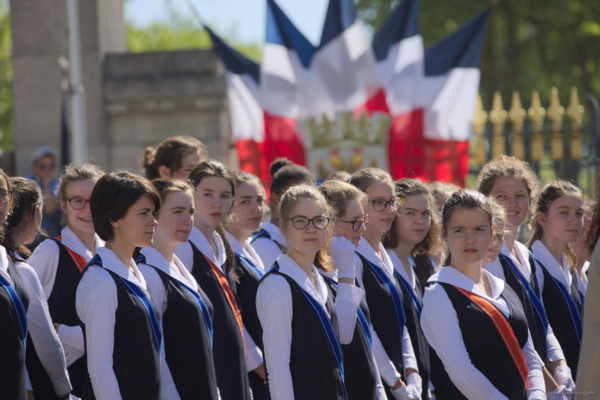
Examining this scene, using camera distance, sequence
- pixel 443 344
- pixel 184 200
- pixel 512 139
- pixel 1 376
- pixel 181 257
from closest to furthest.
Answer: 1. pixel 1 376
2. pixel 443 344
3. pixel 184 200
4. pixel 181 257
5. pixel 512 139

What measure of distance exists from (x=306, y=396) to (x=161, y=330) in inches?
25.1

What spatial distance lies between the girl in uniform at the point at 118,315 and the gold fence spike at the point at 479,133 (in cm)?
711

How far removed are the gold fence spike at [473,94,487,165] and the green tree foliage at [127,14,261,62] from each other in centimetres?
3115

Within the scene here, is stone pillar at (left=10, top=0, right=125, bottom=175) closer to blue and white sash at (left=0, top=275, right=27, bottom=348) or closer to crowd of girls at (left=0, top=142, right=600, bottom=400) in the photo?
crowd of girls at (left=0, top=142, right=600, bottom=400)

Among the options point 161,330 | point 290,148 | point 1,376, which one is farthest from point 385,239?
point 290,148

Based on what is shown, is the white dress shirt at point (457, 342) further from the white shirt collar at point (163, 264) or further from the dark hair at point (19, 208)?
the dark hair at point (19, 208)

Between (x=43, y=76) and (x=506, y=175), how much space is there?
6.11 meters

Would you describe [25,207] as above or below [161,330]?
above

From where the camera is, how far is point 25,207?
379 cm

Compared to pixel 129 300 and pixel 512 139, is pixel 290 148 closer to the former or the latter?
pixel 512 139

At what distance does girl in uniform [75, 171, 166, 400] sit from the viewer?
2975mm

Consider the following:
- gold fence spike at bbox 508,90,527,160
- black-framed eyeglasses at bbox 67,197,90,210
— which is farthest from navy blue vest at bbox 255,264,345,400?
gold fence spike at bbox 508,90,527,160

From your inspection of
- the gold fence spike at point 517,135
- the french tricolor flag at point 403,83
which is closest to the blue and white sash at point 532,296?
the french tricolor flag at point 403,83

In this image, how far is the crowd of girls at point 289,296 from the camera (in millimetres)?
3125
